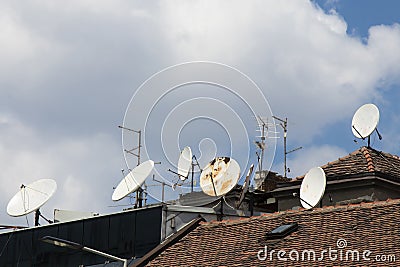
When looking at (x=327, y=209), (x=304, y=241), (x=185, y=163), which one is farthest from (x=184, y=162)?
(x=304, y=241)

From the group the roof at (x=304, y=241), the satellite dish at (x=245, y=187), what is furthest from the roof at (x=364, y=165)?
the roof at (x=304, y=241)

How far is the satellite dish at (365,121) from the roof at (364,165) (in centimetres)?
73

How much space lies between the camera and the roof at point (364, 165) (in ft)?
148

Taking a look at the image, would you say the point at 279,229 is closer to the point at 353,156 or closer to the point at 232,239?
the point at 232,239

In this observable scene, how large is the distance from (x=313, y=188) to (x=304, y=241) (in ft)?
13.2

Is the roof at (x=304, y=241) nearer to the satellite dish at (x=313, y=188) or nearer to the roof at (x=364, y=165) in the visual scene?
the satellite dish at (x=313, y=188)

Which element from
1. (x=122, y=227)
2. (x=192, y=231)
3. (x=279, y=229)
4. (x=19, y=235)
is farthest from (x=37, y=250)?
(x=279, y=229)

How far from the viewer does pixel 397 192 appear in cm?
4494

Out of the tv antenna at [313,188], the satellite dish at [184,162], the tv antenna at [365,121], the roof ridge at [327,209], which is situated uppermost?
the tv antenna at [365,121]

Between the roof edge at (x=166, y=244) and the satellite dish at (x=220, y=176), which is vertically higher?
the satellite dish at (x=220, y=176)

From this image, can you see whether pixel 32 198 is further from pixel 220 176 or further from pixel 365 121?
pixel 365 121

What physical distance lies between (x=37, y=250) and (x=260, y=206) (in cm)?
1014

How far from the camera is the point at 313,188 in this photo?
1608 inches

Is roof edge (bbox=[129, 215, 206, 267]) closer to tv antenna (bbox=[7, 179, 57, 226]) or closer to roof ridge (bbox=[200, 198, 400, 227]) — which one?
roof ridge (bbox=[200, 198, 400, 227])
